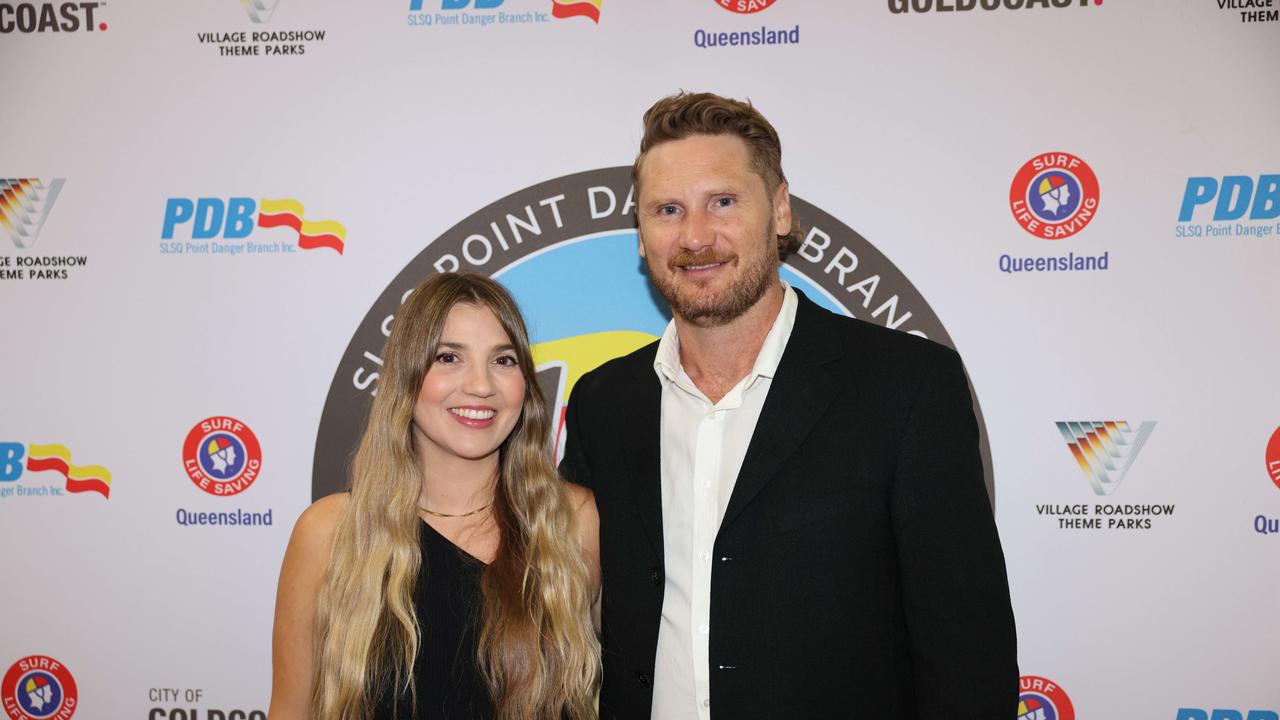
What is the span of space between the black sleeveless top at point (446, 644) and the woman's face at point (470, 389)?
0.87 feet

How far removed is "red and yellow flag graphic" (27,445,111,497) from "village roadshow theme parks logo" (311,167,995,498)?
76cm

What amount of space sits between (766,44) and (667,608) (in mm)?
1819

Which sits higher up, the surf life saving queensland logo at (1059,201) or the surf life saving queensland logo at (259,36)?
the surf life saving queensland logo at (259,36)

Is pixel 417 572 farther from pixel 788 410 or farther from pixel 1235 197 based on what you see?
pixel 1235 197

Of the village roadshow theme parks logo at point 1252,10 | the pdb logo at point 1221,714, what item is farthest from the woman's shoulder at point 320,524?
the village roadshow theme parks logo at point 1252,10

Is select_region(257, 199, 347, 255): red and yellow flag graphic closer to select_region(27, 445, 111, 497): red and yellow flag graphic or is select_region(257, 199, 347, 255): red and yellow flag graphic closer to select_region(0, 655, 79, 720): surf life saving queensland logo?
select_region(27, 445, 111, 497): red and yellow flag graphic

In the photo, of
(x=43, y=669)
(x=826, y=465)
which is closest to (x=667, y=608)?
(x=826, y=465)

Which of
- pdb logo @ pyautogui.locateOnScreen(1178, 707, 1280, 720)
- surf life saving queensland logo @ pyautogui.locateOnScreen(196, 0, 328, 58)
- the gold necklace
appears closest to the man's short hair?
the gold necklace

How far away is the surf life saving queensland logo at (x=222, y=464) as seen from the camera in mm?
2945

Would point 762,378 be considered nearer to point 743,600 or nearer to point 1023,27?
point 743,600

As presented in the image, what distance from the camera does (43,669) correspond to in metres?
3.02

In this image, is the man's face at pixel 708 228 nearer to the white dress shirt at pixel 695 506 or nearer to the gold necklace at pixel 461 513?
the white dress shirt at pixel 695 506

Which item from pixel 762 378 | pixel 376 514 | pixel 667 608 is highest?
pixel 762 378

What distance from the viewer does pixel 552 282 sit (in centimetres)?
290
